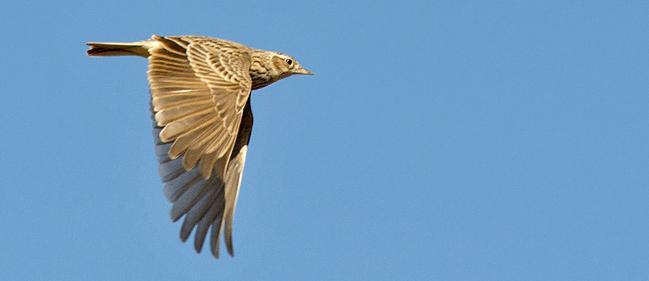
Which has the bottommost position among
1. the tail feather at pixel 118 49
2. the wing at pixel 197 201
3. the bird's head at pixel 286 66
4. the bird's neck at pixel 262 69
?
the wing at pixel 197 201

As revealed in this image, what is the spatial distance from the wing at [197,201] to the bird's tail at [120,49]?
38.7 inches

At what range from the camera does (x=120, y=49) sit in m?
14.2

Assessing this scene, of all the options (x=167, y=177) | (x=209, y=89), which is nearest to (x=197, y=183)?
(x=167, y=177)

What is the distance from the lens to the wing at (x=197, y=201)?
1343cm

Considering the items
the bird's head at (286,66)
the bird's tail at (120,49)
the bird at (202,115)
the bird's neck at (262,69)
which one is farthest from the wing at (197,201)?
the bird's head at (286,66)

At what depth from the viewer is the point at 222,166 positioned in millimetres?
12961

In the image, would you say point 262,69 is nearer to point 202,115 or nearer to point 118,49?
point 118,49

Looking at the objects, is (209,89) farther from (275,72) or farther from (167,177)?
(275,72)

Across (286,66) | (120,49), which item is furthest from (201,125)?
(286,66)

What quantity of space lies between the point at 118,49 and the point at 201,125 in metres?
2.29

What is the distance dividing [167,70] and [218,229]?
154 centimetres

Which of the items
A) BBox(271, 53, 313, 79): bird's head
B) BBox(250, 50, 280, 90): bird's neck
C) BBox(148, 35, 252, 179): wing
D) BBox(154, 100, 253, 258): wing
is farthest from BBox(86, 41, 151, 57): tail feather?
BBox(271, 53, 313, 79): bird's head

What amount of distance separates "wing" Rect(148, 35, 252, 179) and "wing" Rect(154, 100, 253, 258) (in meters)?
0.31

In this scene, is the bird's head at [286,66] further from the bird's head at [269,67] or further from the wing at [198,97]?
the wing at [198,97]
